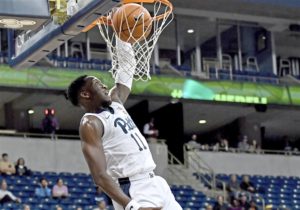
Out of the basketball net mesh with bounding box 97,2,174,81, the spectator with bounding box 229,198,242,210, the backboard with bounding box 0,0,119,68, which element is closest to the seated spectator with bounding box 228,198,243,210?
the spectator with bounding box 229,198,242,210

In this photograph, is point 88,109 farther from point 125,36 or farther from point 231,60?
point 231,60

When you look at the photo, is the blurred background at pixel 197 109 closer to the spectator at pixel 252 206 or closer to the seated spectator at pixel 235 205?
the seated spectator at pixel 235 205

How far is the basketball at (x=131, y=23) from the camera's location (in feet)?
26.5

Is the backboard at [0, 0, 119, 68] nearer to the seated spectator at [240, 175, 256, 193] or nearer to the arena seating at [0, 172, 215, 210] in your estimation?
the arena seating at [0, 172, 215, 210]

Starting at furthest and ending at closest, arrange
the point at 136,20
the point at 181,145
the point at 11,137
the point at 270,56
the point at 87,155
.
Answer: the point at 270,56, the point at 181,145, the point at 11,137, the point at 136,20, the point at 87,155

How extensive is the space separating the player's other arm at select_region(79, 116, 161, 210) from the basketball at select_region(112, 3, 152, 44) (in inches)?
56.8

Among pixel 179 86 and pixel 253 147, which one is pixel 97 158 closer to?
pixel 179 86

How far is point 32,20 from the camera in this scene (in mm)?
8273

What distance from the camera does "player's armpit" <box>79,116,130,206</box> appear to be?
6488 millimetres

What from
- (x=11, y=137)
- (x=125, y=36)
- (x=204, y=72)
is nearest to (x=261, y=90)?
(x=204, y=72)

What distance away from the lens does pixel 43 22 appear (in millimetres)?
8344

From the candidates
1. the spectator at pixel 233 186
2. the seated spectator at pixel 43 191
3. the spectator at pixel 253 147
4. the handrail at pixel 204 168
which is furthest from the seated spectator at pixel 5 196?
the spectator at pixel 253 147

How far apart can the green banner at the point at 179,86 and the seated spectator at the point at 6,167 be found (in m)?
3.81

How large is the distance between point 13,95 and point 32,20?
1857cm
